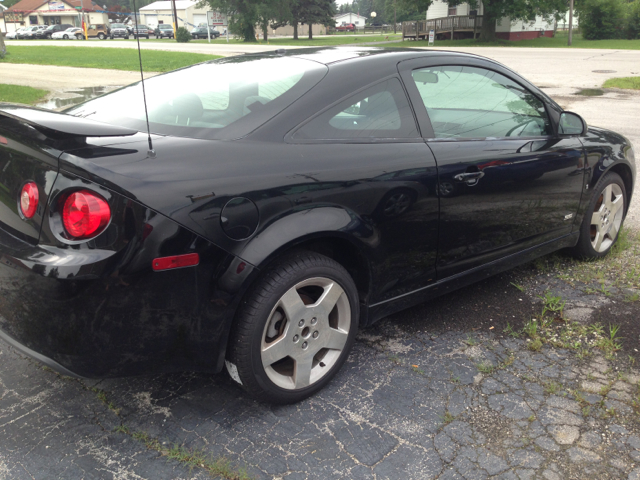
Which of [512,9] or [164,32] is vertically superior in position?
[164,32]

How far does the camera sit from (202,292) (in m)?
2.19

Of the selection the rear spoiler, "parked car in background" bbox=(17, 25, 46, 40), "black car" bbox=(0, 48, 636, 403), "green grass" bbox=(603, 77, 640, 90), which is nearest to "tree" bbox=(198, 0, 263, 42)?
"parked car in background" bbox=(17, 25, 46, 40)

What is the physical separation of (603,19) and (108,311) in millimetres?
47689

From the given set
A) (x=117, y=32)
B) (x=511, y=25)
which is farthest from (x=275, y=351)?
(x=117, y=32)

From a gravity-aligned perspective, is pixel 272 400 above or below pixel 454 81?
below

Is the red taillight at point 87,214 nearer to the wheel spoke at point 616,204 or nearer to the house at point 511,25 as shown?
the wheel spoke at point 616,204

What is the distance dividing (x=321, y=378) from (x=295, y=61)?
5.35 feet

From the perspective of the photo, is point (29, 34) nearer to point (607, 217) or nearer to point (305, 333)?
point (607, 217)

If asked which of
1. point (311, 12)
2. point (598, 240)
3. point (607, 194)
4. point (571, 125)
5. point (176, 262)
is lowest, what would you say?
point (598, 240)

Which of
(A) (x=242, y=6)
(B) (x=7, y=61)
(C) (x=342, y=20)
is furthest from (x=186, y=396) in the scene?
(C) (x=342, y=20)

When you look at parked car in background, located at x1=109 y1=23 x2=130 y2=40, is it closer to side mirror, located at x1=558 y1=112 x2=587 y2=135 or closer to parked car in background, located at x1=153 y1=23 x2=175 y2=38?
parked car in background, located at x1=153 y1=23 x2=175 y2=38

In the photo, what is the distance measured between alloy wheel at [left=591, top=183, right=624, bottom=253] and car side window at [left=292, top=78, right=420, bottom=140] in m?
1.96

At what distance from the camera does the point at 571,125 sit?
3732 mm

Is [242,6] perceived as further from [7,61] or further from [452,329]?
[452,329]
